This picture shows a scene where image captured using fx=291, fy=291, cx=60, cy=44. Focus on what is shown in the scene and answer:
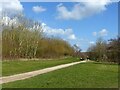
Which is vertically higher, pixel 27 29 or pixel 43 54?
pixel 27 29

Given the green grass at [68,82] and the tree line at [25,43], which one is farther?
the tree line at [25,43]

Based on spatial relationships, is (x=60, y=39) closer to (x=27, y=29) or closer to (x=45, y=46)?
(x=45, y=46)

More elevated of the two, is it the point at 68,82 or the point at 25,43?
the point at 25,43

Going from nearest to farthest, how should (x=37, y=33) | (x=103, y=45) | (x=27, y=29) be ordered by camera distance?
(x=27, y=29) → (x=37, y=33) → (x=103, y=45)

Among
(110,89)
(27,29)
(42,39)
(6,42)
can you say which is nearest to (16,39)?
(27,29)

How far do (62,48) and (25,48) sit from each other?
34886 mm

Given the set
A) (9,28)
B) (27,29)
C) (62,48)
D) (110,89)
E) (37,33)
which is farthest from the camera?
(62,48)

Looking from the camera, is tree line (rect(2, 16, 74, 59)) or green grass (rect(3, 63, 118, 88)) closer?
green grass (rect(3, 63, 118, 88))

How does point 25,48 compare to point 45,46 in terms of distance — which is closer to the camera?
point 25,48

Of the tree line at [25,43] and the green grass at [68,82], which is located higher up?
the tree line at [25,43]

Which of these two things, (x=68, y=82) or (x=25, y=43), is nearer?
(x=68, y=82)

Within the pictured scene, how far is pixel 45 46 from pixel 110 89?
3031 inches

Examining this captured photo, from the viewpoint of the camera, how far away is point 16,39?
70.2 metres

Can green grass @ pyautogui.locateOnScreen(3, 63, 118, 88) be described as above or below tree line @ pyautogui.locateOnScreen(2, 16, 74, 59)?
below
